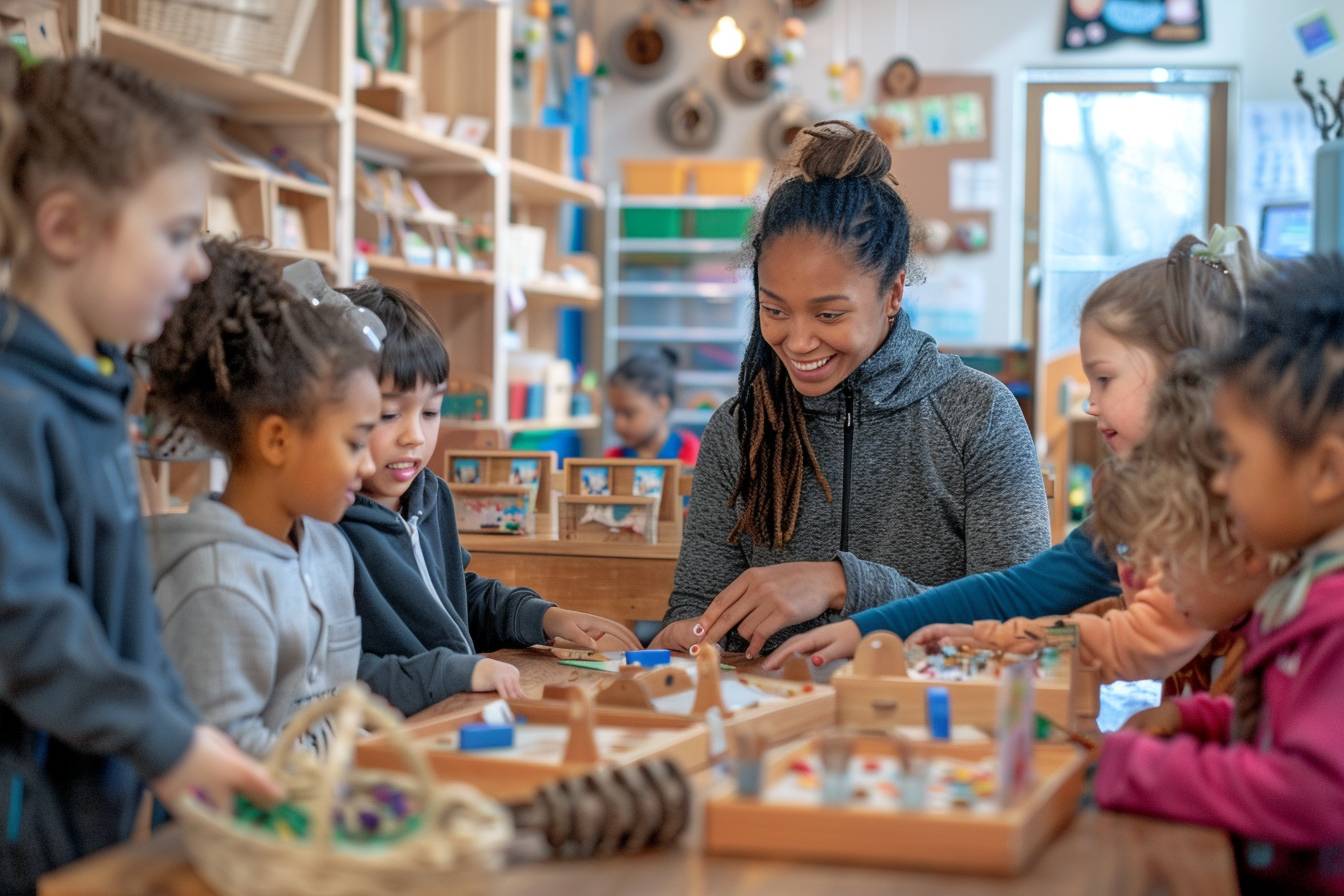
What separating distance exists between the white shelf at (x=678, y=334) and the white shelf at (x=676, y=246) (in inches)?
15.8

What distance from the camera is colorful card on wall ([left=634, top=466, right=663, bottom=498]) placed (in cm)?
277

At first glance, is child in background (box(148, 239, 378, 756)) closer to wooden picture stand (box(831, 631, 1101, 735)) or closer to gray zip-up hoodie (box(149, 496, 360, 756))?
gray zip-up hoodie (box(149, 496, 360, 756))

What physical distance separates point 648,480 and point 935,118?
18.6 ft

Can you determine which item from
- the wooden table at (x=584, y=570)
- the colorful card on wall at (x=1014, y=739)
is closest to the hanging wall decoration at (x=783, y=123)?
the wooden table at (x=584, y=570)

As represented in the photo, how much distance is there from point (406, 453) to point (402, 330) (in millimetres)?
160

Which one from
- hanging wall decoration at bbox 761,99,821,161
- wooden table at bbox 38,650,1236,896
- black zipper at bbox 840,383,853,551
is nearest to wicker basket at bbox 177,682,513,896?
wooden table at bbox 38,650,1236,896

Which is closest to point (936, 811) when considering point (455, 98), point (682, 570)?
point (682, 570)

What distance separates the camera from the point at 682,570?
2217 mm

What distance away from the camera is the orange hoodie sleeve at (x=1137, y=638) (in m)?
1.54

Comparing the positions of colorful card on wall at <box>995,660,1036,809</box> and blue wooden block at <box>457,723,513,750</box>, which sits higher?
colorful card on wall at <box>995,660,1036,809</box>

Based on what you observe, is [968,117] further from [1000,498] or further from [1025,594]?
[1025,594]

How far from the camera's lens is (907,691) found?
4.74ft

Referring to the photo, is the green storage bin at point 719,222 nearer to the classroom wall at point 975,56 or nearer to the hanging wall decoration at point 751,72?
the classroom wall at point 975,56

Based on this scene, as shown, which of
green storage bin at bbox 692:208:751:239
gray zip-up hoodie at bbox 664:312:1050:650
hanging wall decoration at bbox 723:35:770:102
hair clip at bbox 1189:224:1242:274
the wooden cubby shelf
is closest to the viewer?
hair clip at bbox 1189:224:1242:274
